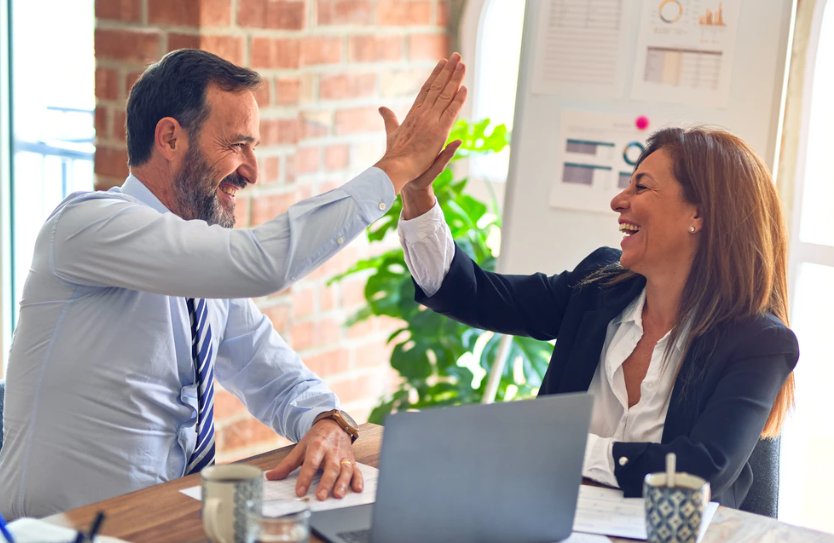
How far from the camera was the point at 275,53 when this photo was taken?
262 cm

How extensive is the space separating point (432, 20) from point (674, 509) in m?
2.59

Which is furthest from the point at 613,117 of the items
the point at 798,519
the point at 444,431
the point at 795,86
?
the point at 444,431

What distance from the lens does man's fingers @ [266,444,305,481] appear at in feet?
4.68

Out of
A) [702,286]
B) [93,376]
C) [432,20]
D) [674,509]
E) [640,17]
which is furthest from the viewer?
[432,20]

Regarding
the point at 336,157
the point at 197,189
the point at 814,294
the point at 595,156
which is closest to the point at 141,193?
the point at 197,189

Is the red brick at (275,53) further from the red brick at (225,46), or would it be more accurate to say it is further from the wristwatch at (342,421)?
the wristwatch at (342,421)

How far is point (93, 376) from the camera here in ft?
5.07

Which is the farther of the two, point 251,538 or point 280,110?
point 280,110

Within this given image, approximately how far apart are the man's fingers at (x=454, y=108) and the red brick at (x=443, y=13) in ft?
6.25

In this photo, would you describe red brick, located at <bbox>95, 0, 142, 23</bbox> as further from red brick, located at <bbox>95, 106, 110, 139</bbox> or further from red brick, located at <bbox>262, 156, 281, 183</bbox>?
red brick, located at <bbox>262, 156, 281, 183</bbox>

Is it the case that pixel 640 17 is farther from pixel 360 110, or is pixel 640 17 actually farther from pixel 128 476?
pixel 128 476

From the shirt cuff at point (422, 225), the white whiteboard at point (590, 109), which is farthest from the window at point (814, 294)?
the shirt cuff at point (422, 225)

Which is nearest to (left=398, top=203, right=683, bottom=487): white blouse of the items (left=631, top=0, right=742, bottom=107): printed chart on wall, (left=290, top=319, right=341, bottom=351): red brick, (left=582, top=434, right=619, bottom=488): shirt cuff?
(left=582, top=434, right=619, bottom=488): shirt cuff

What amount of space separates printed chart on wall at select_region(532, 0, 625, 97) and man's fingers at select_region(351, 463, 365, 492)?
1.37 meters
